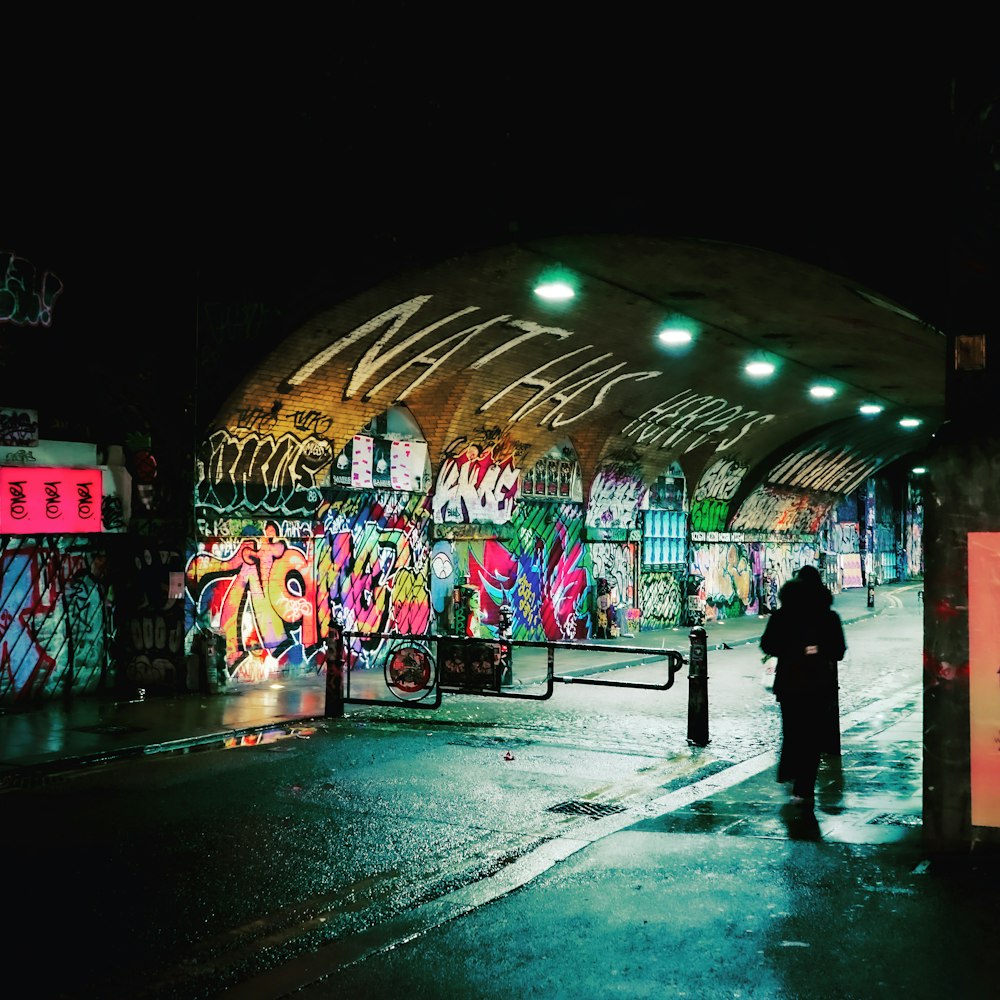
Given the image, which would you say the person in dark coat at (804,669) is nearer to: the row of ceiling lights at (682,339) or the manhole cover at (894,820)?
the manhole cover at (894,820)

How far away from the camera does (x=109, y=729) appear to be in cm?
1244

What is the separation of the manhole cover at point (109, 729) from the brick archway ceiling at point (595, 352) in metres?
4.77

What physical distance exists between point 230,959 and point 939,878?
174 inches

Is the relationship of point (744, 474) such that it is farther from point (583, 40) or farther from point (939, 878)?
point (939, 878)

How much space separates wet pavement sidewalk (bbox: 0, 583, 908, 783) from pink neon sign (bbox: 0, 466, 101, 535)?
92.9 inches

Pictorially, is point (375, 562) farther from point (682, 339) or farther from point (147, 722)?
point (147, 722)

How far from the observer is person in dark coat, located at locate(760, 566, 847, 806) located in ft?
29.8

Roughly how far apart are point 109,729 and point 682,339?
1050cm

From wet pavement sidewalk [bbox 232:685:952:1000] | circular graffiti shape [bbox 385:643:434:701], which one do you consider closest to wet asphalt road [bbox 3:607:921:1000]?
wet pavement sidewalk [bbox 232:685:952:1000]

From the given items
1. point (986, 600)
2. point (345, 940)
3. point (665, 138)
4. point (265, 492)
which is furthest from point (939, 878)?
point (265, 492)

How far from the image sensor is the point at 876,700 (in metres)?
15.5

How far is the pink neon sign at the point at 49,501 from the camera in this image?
13.8 m

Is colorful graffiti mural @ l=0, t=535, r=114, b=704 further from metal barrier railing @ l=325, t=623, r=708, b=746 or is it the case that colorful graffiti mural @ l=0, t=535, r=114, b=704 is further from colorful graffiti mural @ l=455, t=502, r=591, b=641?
colorful graffiti mural @ l=455, t=502, r=591, b=641

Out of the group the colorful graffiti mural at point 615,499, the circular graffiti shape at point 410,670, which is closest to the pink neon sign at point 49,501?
the circular graffiti shape at point 410,670
